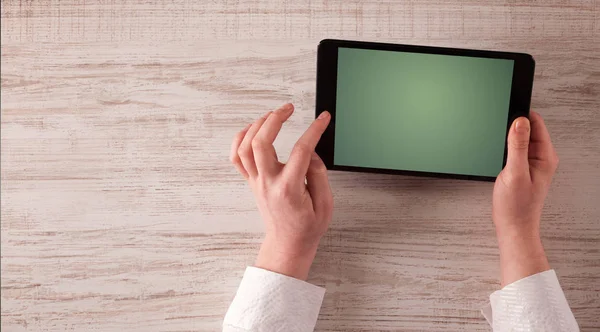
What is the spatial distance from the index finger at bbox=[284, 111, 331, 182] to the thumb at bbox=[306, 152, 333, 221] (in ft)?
0.08

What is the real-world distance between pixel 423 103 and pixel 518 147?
13 cm

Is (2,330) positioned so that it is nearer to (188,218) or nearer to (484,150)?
(188,218)

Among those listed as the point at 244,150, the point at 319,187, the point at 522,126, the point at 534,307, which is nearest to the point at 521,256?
the point at 534,307

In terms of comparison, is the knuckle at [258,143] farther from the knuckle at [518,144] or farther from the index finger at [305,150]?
the knuckle at [518,144]

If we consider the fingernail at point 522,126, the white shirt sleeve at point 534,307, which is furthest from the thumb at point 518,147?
the white shirt sleeve at point 534,307

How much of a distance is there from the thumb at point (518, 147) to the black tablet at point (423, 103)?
0.06ft

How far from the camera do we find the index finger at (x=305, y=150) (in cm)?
76

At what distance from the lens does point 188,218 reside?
2.82 feet

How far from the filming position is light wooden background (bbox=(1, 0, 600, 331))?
2.76 feet

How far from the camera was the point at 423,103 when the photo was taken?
0.76m

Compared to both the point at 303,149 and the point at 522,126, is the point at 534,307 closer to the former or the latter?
the point at 522,126

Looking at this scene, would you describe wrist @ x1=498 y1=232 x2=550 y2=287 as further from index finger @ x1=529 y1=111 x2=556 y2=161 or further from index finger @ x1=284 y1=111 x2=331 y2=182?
index finger @ x1=284 y1=111 x2=331 y2=182

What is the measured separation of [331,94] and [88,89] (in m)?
0.35

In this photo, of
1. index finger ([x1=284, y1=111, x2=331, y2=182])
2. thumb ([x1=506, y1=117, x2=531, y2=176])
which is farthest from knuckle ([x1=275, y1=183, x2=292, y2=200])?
thumb ([x1=506, y1=117, x2=531, y2=176])
